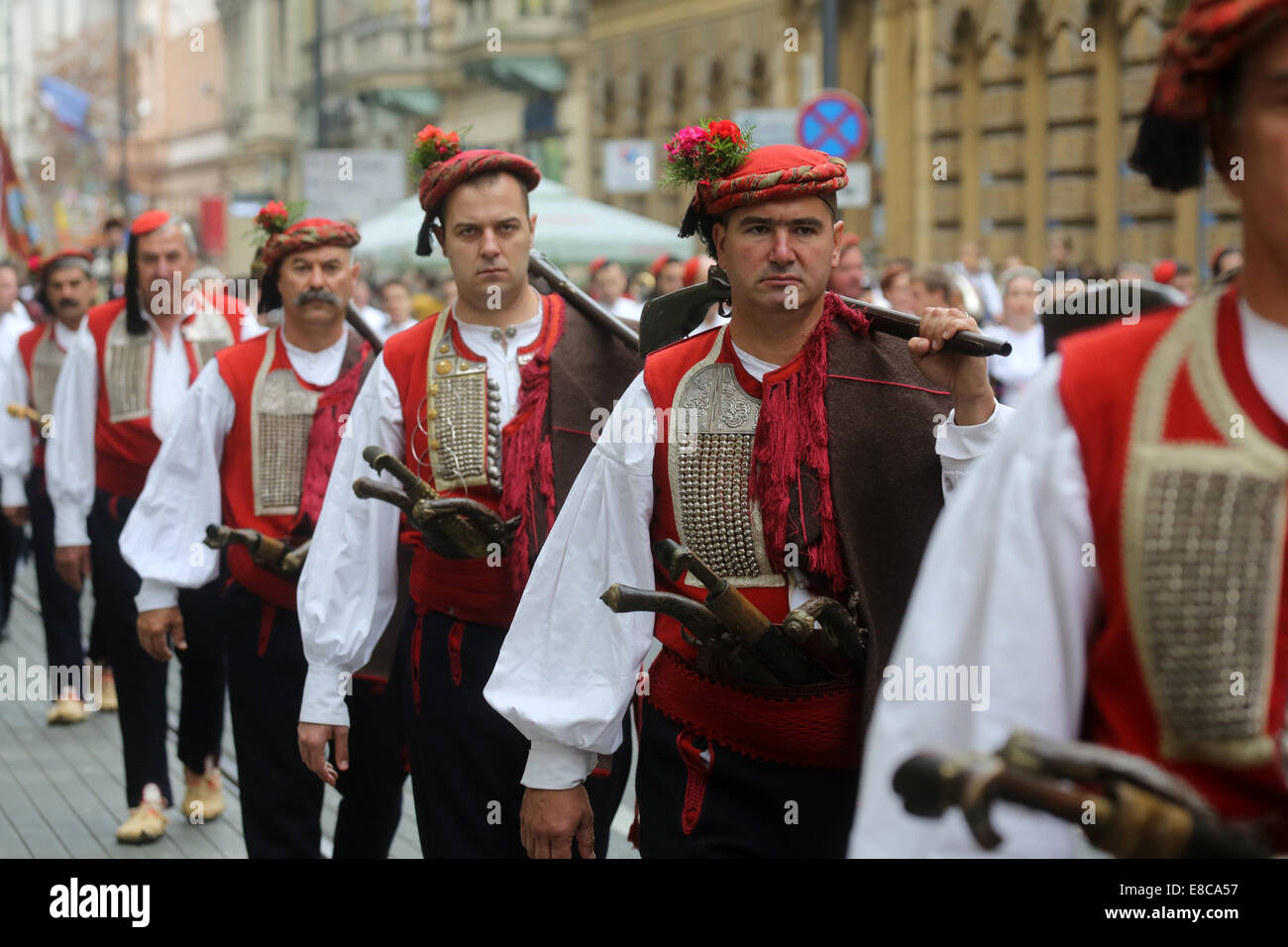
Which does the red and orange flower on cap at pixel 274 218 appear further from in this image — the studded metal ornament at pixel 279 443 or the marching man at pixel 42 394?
the marching man at pixel 42 394

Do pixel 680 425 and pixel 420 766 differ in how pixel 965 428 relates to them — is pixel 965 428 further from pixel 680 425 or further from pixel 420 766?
pixel 420 766

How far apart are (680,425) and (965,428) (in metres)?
0.58

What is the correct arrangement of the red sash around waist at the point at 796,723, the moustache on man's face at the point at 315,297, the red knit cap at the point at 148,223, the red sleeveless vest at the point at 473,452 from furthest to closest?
the red knit cap at the point at 148,223 < the moustache on man's face at the point at 315,297 < the red sleeveless vest at the point at 473,452 < the red sash around waist at the point at 796,723

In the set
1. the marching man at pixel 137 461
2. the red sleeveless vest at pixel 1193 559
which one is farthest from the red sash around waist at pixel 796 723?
the marching man at pixel 137 461

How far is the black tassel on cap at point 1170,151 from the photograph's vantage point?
2307 millimetres

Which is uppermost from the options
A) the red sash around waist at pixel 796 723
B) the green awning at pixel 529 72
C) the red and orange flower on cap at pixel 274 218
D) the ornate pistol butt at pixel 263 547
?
the green awning at pixel 529 72

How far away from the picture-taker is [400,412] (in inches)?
207

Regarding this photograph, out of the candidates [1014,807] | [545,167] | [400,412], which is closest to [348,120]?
[545,167]

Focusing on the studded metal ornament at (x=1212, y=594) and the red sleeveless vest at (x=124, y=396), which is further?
the red sleeveless vest at (x=124, y=396)

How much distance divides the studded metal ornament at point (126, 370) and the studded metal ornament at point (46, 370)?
248 cm

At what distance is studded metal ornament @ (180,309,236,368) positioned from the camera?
7.91 meters

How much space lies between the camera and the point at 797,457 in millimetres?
3867

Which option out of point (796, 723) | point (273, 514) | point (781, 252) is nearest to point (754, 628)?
point (796, 723)

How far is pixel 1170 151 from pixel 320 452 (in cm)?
417
